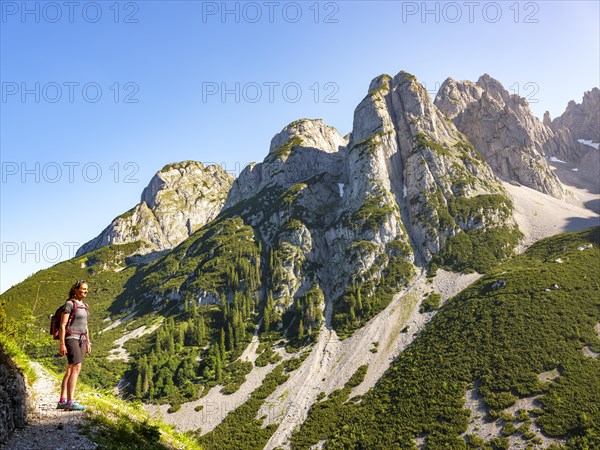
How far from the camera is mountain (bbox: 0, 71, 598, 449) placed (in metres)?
69.6

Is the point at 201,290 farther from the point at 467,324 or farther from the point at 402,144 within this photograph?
the point at 402,144

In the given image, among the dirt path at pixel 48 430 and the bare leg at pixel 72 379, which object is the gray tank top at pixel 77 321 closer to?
the bare leg at pixel 72 379

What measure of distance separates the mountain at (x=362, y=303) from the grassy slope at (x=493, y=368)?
1.33 feet

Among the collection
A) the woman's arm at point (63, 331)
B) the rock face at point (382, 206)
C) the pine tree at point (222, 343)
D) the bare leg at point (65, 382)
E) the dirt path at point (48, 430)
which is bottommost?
the pine tree at point (222, 343)

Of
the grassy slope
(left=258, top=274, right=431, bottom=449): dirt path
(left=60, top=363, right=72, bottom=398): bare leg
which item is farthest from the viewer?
(left=258, top=274, right=431, bottom=449): dirt path

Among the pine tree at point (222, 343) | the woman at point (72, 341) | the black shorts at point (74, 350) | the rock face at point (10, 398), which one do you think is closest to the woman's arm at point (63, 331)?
the woman at point (72, 341)

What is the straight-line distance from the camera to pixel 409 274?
120562mm

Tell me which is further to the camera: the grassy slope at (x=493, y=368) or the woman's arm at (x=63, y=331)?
the grassy slope at (x=493, y=368)

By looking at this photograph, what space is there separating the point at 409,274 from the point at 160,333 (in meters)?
88.2

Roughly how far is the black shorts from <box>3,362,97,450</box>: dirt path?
4.15 feet

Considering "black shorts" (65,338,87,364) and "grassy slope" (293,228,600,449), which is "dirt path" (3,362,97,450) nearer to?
"black shorts" (65,338,87,364)

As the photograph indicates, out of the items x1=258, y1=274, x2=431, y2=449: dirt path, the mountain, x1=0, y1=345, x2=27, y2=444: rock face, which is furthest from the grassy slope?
x1=0, y1=345, x2=27, y2=444: rock face

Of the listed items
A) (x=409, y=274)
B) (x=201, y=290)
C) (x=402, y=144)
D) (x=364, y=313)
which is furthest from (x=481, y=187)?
(x=201, y=290)

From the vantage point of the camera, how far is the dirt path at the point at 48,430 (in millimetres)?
7223
